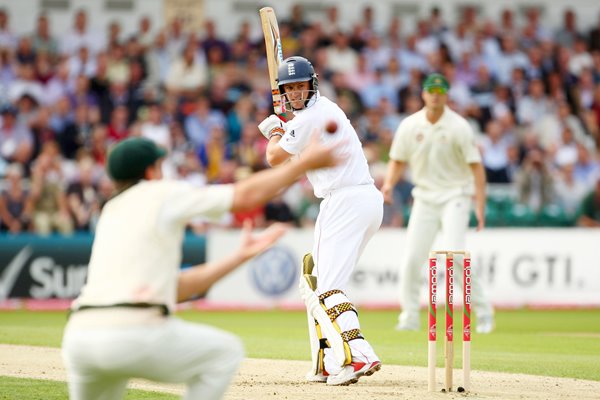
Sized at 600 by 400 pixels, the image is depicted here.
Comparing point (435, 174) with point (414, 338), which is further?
point (435, 174)

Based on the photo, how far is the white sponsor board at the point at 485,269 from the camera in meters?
17.6

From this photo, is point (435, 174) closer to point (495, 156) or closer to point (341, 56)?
point (495, 156)

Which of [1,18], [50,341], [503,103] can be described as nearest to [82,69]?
[1,18]

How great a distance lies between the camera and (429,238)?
42.3 feet

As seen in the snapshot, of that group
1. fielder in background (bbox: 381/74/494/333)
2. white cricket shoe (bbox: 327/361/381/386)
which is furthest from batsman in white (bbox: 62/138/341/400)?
fielder in background (bbox: 381/74/494/333)

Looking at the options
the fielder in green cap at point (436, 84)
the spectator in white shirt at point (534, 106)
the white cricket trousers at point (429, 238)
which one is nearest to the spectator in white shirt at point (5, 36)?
the spectator in white shirt at point (534, 106)

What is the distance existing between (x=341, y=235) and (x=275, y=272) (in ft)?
30.3

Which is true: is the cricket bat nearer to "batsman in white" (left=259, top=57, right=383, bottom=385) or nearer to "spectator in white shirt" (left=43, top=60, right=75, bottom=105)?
"batsman in white" (left=259, top=57, right=383, bottom=385)

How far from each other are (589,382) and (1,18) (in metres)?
15.8

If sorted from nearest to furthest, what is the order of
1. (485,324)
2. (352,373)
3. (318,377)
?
1. (352,373)
2. (318,377)
3. (485,324)

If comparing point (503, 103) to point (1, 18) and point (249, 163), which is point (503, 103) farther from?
point (1, 18)

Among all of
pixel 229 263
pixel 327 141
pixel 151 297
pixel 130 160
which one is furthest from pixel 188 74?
pixel 151 297

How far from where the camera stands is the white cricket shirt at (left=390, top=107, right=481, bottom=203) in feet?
41.9

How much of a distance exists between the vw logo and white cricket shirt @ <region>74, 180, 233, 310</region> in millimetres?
12463
